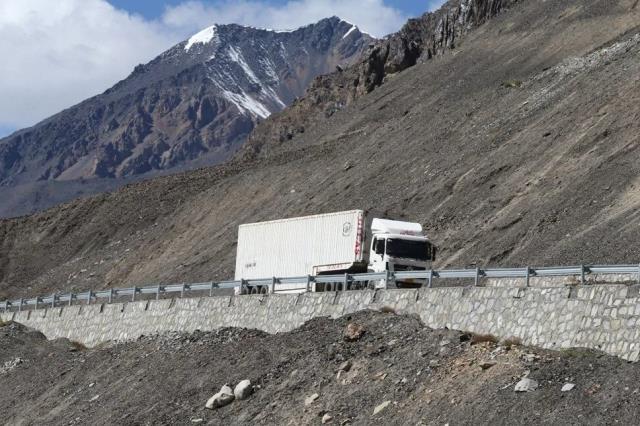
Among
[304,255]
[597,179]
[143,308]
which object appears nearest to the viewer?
[143,308]

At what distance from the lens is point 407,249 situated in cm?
3725

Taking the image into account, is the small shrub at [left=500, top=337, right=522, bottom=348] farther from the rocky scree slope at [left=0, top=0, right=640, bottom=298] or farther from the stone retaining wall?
the rocky scree slope at [left=0, top=0, right=640, bottom=298]

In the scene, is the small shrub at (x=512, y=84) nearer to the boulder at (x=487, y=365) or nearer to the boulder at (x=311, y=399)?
the boulder at (x=311, y=399)

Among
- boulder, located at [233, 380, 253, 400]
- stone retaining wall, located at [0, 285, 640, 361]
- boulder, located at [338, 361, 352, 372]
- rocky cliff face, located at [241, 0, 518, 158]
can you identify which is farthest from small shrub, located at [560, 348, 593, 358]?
rocky cliff face, located at [241, 0, 518, 158]

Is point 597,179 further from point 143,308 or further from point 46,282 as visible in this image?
point 46,282

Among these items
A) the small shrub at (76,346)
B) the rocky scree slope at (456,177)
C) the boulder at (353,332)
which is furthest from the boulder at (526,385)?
the small shrub at (76,346)

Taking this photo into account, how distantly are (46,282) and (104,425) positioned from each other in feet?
175

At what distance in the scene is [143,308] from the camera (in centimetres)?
3769

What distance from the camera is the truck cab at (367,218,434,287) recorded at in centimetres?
3691

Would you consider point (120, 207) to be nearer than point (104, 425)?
No

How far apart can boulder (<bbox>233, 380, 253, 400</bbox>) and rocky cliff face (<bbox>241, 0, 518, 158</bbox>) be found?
70213 mm

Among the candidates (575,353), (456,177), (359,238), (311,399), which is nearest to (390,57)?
(456,177)

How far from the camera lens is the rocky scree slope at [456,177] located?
4459cm

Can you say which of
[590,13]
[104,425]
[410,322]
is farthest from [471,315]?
[590,13]
